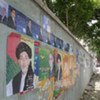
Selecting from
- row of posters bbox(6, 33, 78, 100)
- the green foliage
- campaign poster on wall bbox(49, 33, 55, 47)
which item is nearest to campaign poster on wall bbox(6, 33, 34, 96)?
row of posters bbox(6, 33, 78, 100)

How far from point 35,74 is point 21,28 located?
780 millimetres

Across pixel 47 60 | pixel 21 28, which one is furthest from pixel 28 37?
pixel 47 60

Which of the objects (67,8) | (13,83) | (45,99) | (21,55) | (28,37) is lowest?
(45,99)

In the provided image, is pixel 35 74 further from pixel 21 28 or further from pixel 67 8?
pixel 67 8

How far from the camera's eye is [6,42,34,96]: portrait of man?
2854 mm

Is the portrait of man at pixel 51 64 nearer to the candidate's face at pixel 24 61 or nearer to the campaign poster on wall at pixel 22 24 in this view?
the campaign poster on wall at pixel 22 24

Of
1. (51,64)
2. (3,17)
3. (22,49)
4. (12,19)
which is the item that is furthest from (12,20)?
(51,64)

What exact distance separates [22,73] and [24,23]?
0.56 meters

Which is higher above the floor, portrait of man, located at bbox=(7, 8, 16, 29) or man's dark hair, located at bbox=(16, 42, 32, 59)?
portrait of man, located at bbox=(7, 8, 16, 29)

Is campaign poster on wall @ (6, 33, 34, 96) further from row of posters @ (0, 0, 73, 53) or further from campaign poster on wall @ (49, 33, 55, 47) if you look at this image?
campaign poster on wall @ (49, 33, 55, 47)

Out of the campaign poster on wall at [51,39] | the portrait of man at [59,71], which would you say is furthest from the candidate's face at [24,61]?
the portrait of man at [59,71]

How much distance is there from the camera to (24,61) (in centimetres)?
320

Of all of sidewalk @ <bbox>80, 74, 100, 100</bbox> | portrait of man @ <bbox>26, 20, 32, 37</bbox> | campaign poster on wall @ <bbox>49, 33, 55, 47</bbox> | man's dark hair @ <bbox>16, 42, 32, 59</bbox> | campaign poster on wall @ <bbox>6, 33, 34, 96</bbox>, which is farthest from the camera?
sidewalk @ <bbox>80, 74, 100, 100</bbox>

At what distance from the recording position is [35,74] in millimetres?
3695
